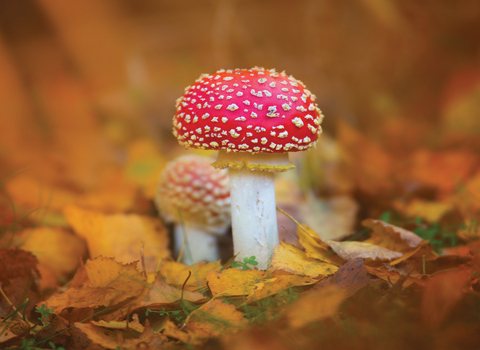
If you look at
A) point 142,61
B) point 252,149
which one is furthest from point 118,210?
point 142,61

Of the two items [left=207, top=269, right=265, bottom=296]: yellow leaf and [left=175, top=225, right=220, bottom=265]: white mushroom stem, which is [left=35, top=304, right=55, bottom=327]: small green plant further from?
[left=175, top=225, right=220, bottom=265]: white mushroom stem

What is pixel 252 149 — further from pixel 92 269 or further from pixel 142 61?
pixel 142 61

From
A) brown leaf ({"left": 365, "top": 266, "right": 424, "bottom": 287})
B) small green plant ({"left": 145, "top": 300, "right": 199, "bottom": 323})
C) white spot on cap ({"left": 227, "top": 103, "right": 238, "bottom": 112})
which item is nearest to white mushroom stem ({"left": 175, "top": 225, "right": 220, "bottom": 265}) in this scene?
small green plant ({"left": 145, "top": 300, "right": 199, "bottom": 323})

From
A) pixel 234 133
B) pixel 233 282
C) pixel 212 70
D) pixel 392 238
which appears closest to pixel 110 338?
pixel 233 282

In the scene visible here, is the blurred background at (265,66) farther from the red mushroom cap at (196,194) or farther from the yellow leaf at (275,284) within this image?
the yellow leaf at (275,284)

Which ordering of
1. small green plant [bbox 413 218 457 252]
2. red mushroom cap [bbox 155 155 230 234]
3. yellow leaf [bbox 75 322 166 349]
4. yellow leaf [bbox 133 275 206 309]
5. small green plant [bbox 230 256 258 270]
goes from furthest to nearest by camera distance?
1. red mushroom cap [bbox 155 155 230 234]
2. small green plant [bbox 413 218 457 252]
3. small green plant [bbox 230 256 258 270]
4. yellow leaf [bbox 133 275 206 309]
5. yellow leaf [bbox 75 322 166 349]

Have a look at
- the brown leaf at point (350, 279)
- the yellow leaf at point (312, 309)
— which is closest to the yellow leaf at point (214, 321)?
the yellow leaf at point (312, 309)
